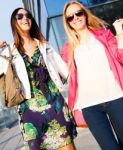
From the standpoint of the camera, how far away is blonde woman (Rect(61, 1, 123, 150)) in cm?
338

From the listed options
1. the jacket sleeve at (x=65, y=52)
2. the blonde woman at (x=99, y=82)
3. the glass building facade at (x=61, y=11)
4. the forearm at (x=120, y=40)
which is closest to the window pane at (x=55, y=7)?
the glass building facade at (x=61, y=11)

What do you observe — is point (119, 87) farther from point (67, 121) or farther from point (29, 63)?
point (29, 63)

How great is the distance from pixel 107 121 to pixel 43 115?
0.59 metres

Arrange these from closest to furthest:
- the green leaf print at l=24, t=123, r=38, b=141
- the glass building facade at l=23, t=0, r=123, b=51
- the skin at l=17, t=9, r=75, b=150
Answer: the green leaf print at l=24, t=123, r=38, b=141, the skin at l=17, t=9, r=75, b=150, the glass building facade at l=23, t=0, r=123, b=51

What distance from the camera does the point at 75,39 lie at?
3.61 m

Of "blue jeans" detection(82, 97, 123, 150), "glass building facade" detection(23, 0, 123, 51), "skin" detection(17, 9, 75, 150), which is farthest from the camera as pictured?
"glass building facade" detection(23, 0, 123, 51)

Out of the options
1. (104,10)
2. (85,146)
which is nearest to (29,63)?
(85,146)

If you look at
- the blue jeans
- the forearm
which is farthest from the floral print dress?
the forearm

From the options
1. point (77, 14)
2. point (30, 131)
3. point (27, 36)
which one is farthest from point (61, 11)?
point (30, 131)

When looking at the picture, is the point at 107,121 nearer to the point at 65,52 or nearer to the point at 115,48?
the point at 115,48

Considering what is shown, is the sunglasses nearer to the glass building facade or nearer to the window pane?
the glass building facade

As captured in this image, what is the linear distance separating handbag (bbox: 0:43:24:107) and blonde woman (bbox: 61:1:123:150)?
468 mm

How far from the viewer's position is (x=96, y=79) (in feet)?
11.1

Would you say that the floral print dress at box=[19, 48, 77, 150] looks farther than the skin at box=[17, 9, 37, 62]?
No
